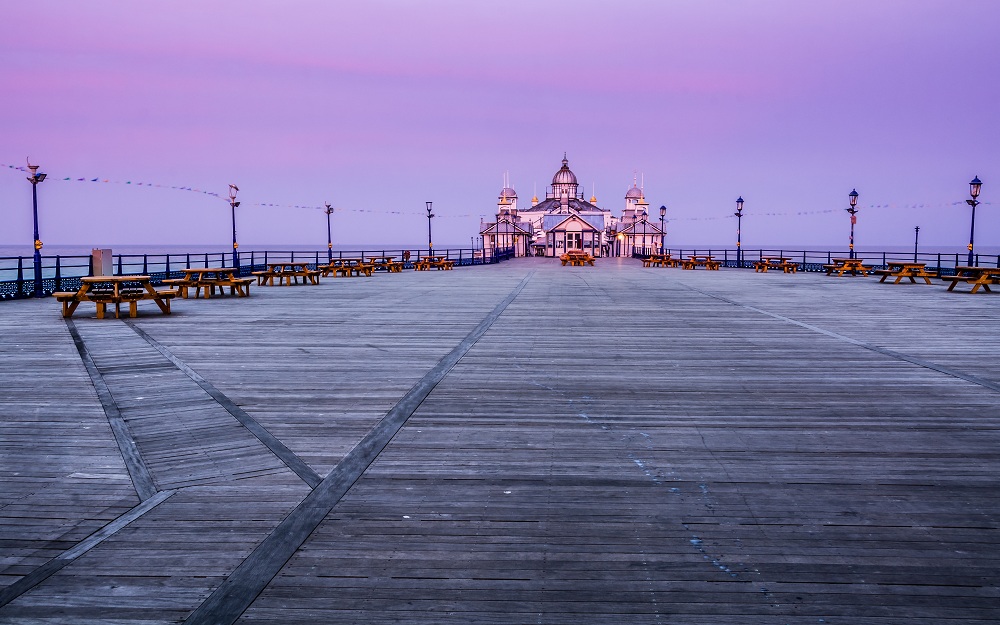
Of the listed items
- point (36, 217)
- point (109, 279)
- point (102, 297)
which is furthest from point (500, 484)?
point (36, 217)

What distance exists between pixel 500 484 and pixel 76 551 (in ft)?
7.91

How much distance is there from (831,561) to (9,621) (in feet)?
12.3

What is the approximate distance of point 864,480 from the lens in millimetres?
5199

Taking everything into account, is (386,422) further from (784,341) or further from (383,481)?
(784,341)

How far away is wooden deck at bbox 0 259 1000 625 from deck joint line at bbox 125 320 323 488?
0.03 m

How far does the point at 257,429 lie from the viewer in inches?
258

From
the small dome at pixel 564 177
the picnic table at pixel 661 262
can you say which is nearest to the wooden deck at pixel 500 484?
the picnic table at pixel 661 262

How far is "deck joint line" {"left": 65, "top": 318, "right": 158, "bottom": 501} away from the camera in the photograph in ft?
16.8

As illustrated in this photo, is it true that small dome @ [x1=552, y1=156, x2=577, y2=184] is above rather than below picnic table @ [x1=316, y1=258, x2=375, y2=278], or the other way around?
above

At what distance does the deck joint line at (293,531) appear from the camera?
3.43 metres

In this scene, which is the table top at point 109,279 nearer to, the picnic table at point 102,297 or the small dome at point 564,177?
the picnic table at point 102,297

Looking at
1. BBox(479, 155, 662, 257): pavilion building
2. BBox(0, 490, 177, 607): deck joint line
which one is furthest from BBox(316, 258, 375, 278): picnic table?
BBox(479, 155, 662, 257): pavilion building

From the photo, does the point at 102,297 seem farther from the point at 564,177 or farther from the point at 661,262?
the point at 564,177

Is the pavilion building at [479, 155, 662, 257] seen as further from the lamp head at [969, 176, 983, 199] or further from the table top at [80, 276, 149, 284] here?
the table top at [80, 276, 149, 284]
